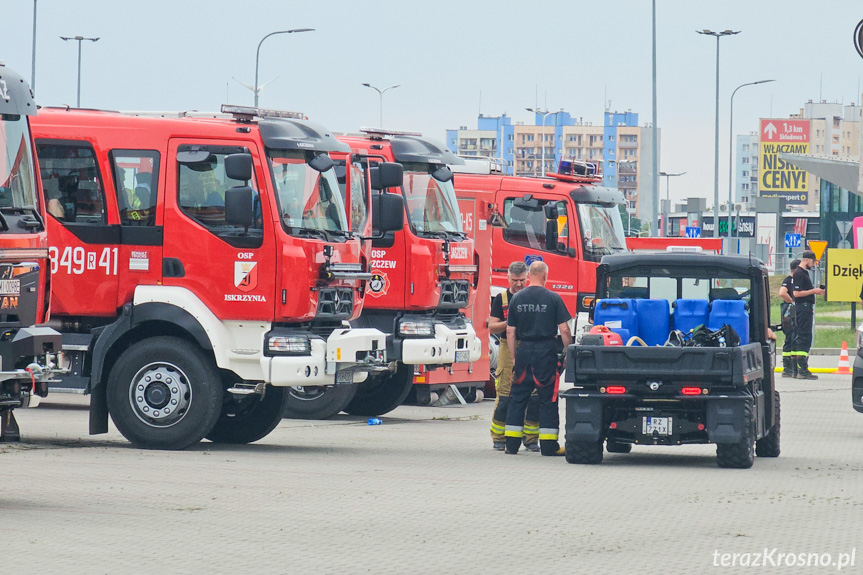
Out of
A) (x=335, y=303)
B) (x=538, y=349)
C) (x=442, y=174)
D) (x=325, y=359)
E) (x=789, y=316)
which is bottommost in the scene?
(x=325, y=359)

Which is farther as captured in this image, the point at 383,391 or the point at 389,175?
the point at 383,391

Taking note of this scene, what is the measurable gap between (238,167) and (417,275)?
4.85m

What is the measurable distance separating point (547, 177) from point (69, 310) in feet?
38.9

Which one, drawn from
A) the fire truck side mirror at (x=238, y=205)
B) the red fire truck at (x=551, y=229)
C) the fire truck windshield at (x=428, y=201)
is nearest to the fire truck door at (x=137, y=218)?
the fire truck side mirror at (x=238, y=205)

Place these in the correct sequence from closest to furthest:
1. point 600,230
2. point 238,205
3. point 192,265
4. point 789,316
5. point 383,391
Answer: point 238,205
point 192,265
point 383,391
point 600,230
point 789,316

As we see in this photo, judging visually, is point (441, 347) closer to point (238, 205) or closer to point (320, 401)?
point (320, 401)

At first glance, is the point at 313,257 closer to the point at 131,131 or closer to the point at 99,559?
the point at 131,131

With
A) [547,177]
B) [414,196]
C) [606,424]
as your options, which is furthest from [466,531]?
[547,177]

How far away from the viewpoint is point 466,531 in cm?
933

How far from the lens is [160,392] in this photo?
45.8 ft

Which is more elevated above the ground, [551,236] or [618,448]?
[551,236]

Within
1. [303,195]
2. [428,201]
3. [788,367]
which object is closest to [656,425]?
[303,195]

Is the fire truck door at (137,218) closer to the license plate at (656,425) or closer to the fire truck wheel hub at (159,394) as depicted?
the fire truck wheel hub at (159,394)

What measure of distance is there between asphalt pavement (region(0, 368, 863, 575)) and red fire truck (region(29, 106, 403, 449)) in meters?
0.68
